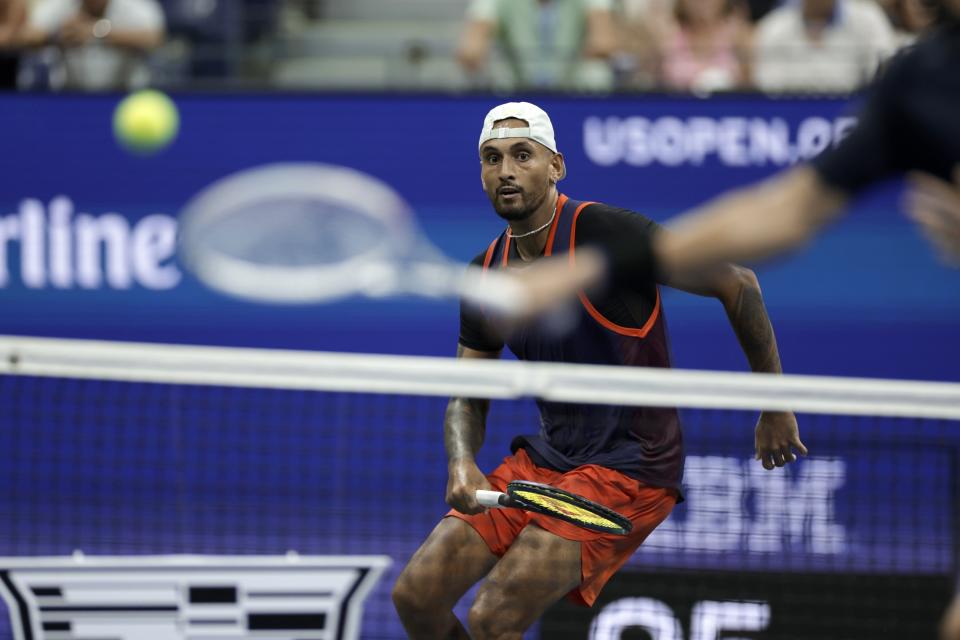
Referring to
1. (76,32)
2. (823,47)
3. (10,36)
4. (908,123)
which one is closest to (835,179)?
(908,123)

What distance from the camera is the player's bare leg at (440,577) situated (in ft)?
15.0

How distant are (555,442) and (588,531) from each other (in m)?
0.41

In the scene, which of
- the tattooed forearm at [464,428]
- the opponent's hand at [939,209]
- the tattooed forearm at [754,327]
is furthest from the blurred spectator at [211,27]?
the opponent's hand at [939,209]

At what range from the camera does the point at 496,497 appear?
444cm

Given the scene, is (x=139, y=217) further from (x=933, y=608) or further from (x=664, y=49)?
(x=933, y=608)

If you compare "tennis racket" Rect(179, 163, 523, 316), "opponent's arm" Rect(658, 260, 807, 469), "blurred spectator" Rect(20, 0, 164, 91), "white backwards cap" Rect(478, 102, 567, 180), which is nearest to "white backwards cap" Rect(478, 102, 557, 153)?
"white backwards cap" Rect(478, 102, 567, 180)

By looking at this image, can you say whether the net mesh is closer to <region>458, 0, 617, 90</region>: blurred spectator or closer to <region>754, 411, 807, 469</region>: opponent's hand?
<region>754, 411, 807, 469</region>: opponent's hand

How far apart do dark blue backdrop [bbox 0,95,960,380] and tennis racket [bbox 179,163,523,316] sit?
0.33 ft

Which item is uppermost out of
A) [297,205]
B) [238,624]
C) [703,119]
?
[703,119]

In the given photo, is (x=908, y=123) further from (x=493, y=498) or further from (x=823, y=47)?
(x=823, y=47)

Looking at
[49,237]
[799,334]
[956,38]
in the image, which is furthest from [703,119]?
[956,38]

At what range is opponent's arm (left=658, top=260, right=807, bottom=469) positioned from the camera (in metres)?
4.51

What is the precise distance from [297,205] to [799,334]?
2.95m

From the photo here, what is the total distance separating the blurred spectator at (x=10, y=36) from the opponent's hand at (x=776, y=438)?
225 inches
